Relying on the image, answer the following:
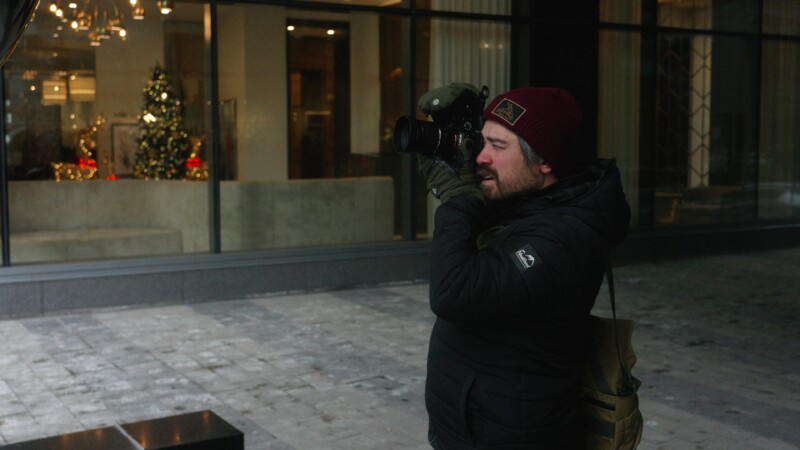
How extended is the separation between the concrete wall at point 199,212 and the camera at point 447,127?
7766 millimetres

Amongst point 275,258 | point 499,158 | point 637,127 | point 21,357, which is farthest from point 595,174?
point 637,127

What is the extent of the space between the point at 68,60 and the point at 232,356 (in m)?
4.03

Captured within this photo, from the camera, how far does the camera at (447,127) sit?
2.49 m

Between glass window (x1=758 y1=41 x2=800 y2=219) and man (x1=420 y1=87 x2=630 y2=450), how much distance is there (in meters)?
12.8

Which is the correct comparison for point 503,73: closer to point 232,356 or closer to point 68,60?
point 68,60

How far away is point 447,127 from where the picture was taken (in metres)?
2.51

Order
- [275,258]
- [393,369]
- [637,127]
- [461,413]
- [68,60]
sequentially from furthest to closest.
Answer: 1. [637,127]
2. [275,258]
3. [68,60]
4. [393,369]
5. [461,413]

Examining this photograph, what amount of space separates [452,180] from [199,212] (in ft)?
26.9

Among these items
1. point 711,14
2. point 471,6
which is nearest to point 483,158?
point 471,6

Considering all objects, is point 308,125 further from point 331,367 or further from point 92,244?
point 331,367

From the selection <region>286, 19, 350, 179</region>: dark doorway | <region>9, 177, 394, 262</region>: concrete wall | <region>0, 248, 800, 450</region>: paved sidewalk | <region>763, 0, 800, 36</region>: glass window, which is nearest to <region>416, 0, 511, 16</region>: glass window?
<region>286, 19, 350, 179</region>: dark doorway

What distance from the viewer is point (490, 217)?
2609 mm

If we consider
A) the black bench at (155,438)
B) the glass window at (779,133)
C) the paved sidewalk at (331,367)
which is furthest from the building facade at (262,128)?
the black bench at (155,438)

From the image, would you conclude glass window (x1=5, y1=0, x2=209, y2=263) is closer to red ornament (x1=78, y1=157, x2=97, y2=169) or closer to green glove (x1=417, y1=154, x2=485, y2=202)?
red ornament (x1=78, y1=157, x2=97, y2=169)
